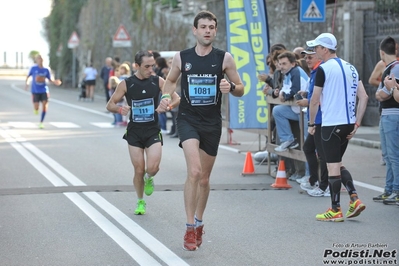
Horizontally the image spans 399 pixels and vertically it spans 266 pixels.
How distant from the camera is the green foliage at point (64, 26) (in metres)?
59.2

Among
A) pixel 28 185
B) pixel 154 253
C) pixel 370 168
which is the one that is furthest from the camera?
pixel 370 168

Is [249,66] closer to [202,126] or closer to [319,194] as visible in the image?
[319,194]

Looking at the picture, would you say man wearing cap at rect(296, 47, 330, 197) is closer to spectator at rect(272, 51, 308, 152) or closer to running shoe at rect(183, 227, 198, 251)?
spectator at rect(272, 51, 308, 152)

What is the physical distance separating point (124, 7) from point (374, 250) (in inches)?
1655

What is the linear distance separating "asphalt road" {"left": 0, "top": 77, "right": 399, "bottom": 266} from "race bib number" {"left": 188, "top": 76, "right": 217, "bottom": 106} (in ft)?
4.20

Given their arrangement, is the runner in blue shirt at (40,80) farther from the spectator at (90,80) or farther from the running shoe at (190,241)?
the running shoe at (190,241)

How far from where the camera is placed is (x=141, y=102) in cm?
1050

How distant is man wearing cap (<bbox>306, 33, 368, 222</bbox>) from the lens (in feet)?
31.5

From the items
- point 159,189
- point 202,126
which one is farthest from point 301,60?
point 202,126

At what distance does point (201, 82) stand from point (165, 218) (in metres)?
2.10

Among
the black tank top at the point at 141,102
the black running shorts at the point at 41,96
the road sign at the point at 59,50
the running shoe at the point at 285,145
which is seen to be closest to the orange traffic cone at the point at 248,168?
the running shoe at the point at 285,145

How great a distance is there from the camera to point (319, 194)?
1167cm

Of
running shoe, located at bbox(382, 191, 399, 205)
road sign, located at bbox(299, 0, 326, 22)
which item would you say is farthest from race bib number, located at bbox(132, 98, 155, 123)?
road sign, located at bbox(299, 0, 326, 22)

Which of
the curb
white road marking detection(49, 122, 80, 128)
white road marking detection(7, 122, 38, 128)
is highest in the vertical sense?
the curb
